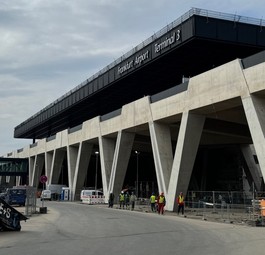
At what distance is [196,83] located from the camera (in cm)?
3338

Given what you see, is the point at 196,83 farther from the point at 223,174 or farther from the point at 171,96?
the point at 223,174

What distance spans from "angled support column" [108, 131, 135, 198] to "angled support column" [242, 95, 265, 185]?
2166 centimetres

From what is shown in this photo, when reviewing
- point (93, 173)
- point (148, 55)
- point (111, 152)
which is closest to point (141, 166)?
point (93, 173)

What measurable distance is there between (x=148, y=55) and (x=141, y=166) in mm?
40324

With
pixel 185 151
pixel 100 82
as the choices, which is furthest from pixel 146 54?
pixel 185 151

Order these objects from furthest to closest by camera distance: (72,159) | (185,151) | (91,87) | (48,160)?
(48,160) → (72,159) → (91,87) → (185,151)

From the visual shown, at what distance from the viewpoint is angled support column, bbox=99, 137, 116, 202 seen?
2064 inches

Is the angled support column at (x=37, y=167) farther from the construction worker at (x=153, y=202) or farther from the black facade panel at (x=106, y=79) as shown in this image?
the construction worker at (x=153, y=202)

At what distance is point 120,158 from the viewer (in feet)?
159

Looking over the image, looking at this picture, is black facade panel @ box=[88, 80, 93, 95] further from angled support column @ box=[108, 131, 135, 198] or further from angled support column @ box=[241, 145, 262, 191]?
angled support column @ box=[241, 145, 262, 191]

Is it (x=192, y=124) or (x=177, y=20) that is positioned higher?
(x=177, y=20)

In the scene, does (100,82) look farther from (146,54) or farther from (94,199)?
(94,199)

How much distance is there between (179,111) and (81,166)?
97.9 feet

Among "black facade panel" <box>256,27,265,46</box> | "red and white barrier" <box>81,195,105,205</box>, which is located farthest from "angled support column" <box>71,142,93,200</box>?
"black facade panel" <box>256,27,265,46</box>
